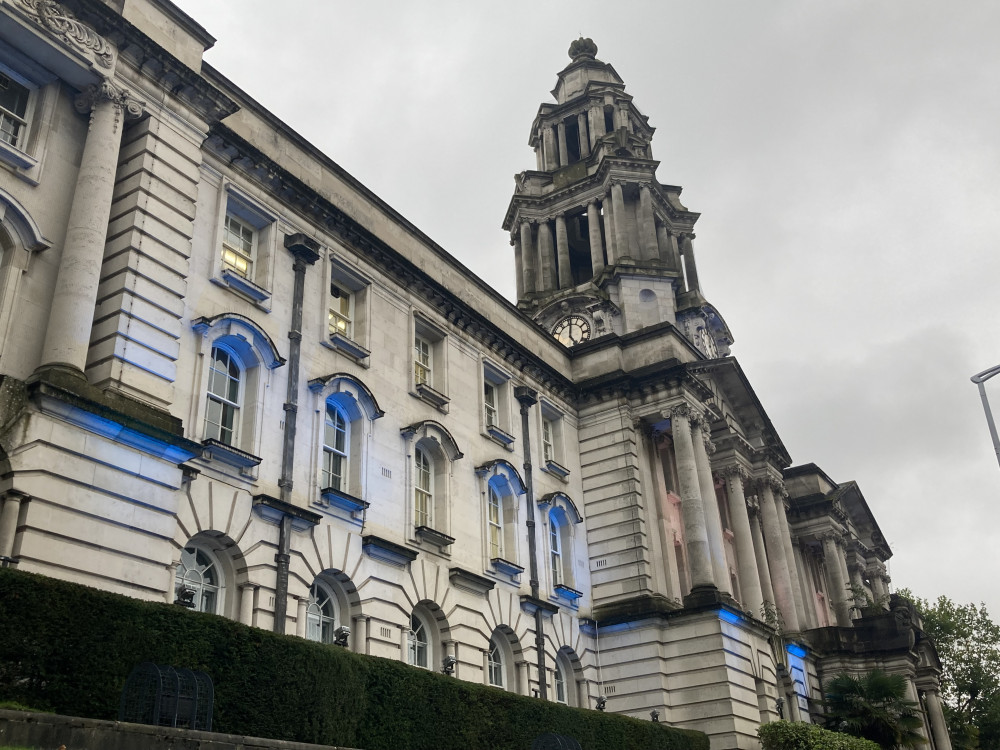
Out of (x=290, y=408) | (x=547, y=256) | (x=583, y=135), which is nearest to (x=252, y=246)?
(x=290, y=408)

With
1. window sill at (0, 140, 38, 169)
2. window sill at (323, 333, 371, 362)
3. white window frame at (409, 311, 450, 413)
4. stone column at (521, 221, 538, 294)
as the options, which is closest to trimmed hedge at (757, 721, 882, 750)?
white window frame at (409, 311, 450, 413)

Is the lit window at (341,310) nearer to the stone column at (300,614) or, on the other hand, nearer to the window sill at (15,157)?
the stone column at (300,614)

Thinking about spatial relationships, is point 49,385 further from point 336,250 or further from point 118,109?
point 336,250

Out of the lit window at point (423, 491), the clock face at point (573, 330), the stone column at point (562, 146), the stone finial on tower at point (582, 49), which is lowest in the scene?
the lit window at point (423, 491)

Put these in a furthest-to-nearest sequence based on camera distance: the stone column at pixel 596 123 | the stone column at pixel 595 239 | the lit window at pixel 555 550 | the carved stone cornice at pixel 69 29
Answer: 1. the stone column at pixel 596 123
2. the stone column at pixel 595 239
3. the lit window at pixel 555 550
4. the carved stone cornice at pixel 69 29

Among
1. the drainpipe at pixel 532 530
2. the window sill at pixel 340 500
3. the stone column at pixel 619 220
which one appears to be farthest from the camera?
the stone column at pixel 619 220

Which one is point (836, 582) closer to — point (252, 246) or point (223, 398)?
point (252, 246)

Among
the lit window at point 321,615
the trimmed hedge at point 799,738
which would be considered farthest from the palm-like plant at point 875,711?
the lit window at point 321,615

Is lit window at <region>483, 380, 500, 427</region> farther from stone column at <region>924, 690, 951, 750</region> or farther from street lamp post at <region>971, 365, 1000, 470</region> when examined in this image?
stone column at <region>924, 690, 951, 750</region>

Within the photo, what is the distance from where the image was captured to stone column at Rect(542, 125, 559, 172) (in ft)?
194

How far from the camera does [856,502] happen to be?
59750mm

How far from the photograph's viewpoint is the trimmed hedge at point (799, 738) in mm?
31578

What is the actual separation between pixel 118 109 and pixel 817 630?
39.0 metres

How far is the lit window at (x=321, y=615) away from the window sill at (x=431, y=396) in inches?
286
